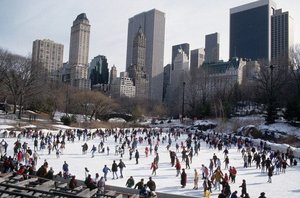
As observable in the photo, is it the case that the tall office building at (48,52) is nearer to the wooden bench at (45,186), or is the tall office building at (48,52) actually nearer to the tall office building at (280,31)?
the tall office building at (280,31)

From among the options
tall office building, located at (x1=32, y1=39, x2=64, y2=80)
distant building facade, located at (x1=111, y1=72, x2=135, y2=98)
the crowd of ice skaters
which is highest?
tall office building, located at (x1=32, y1=39, x2=64, y2=80)

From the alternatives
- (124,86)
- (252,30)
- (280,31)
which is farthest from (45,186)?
(280,31)

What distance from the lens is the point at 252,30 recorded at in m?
162

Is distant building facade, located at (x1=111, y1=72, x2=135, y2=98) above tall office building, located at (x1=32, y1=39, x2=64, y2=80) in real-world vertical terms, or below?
below

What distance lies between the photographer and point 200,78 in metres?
86.9

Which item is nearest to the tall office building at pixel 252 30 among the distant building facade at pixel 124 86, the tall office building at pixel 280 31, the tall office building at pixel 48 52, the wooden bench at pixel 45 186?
the tall office building at pixel 280 31

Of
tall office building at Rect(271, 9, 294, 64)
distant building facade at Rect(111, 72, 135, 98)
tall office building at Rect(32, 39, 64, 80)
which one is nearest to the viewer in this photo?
tall office building at Rect(271, 9, 294, 64)

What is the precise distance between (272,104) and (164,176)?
3612 centimetres

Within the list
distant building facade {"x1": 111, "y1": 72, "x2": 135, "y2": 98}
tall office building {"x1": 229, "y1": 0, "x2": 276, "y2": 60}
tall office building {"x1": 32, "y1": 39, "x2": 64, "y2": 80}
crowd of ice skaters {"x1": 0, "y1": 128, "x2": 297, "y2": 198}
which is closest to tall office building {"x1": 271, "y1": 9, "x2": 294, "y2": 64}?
tall office building {"x1": 229, "y1": 0, "x2": 276, "y2": 60}

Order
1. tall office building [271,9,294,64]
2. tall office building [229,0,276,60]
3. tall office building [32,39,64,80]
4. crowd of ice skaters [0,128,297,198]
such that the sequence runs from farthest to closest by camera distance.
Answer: tall office building [32,39,64,80]
tall office building [271,9,294,64]
tall office building [229,0,276,60]
crowd of ice skaters [0,128,297,198]

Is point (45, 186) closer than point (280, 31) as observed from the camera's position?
Yes

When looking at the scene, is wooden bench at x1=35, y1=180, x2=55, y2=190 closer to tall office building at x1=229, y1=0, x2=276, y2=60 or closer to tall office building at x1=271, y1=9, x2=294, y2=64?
tall office building at x1=229, y1=0, x2=276, y2=60

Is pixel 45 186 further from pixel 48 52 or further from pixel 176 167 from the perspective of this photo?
pixel 48 52

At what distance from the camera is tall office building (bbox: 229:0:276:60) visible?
158m
